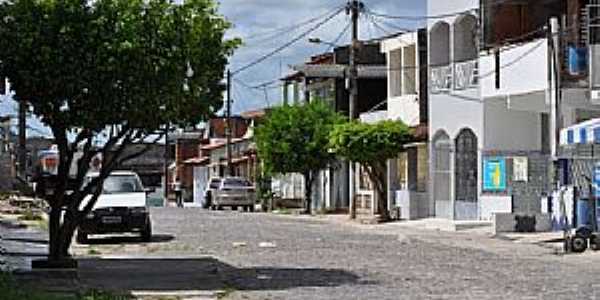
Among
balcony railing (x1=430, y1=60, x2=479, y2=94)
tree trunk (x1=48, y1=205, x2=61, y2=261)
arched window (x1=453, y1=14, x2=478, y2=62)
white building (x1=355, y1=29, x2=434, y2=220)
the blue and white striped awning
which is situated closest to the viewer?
tree trunk (x1=48, y1=205, x2=61, y2=261)

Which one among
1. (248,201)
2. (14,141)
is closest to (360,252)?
(248,201)

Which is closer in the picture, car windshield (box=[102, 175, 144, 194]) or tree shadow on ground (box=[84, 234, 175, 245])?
tree shadow on ground (box=[84, 234, 175, 245])

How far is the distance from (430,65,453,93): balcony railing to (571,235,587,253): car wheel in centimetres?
1645

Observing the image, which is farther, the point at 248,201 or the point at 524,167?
the point at 248,201

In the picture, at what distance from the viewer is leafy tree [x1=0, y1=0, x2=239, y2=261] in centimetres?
1972

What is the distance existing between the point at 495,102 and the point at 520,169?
9.10ft

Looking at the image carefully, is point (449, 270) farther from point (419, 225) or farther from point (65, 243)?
point (419, 225)

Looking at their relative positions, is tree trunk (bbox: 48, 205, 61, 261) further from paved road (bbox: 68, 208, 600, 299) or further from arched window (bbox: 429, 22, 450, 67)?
arched window (bbox: 429, 22, 450, 67)

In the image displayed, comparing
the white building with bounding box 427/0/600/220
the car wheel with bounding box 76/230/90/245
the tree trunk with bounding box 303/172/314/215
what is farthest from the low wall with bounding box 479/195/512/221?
the tree trunk with bounding box 303/172/314/215

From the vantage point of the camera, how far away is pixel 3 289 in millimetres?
15391

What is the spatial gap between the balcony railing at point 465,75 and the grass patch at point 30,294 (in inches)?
1036

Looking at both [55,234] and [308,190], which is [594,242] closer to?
[55,234]

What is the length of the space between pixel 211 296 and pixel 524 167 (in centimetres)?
2288

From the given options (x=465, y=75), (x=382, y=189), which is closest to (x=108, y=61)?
(x=465, y=75)
